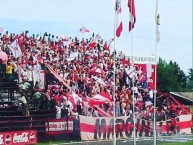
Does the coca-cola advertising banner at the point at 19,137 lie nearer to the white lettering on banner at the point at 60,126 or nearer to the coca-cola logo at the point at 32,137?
the coca-cola logo at the point at 32,137

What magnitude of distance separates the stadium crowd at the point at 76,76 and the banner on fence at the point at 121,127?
1.64 feet

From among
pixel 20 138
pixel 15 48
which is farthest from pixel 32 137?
pixel 15 48

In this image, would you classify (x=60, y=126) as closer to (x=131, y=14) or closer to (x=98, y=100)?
(x=98, y=100)

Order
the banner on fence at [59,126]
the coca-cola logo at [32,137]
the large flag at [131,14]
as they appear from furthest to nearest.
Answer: the banner on fence at [59,126] < the coca-cola logo at [32,137] < the large flag at [131,14]

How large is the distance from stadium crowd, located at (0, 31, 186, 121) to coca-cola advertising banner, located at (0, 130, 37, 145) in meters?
2.16

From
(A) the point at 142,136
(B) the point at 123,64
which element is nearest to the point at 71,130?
(A) the point at 142,136

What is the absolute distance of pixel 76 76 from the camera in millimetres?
36219

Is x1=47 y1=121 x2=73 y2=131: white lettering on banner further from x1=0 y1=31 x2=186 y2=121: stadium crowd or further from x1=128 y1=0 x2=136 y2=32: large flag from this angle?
x1=128 y1=0 x2=136 y2=32: large flag

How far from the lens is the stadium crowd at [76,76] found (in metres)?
33.5

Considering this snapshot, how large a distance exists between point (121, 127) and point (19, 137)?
318 inches

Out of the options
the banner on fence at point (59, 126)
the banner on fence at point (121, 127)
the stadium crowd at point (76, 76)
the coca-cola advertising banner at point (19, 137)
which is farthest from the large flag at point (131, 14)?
the coca-cola advertising banner at point (19, 137)

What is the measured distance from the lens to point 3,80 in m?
36.0

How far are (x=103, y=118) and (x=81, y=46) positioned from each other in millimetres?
6729

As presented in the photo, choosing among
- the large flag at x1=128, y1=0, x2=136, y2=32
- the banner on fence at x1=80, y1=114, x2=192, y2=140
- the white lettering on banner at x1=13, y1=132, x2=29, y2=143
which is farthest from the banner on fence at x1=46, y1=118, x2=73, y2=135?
the large flag at x1=128, y1=0, x2=136, y2=32
